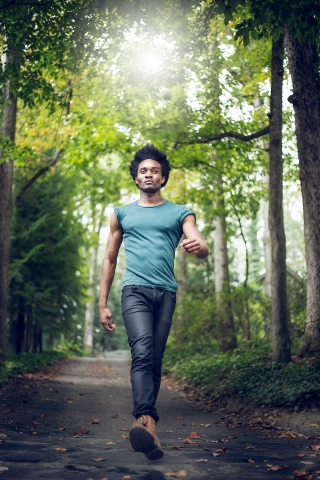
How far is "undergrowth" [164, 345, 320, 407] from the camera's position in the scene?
7.86 metres

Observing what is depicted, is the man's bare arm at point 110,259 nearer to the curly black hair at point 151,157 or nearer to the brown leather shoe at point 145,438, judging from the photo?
the curly black hair at point 151,157

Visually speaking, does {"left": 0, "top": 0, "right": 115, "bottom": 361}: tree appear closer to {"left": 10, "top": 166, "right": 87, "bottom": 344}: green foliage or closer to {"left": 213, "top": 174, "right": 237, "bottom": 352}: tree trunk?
{"left": 213, "top": 174, "right": 237, "bottom": 352}: tree trunk

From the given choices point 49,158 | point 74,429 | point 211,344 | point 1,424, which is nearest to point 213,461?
point 74,429

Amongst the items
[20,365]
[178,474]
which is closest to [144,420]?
[178,474]

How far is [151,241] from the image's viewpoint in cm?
479

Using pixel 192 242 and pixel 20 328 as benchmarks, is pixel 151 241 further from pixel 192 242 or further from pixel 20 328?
pixel 20 328

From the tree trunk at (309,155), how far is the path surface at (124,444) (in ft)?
7.44

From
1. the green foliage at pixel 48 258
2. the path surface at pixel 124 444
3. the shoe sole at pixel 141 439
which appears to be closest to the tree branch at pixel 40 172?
the green foliage at pixel 48 258

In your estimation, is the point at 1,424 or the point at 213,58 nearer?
the point at 1,424

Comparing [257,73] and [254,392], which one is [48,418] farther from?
[257,73]

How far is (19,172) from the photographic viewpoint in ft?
67.5

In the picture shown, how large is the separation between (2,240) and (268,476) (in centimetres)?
1128

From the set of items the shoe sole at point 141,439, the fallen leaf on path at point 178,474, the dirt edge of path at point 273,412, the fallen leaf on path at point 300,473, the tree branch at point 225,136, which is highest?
the tree branch at point 225,136

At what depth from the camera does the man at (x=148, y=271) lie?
452 cm
